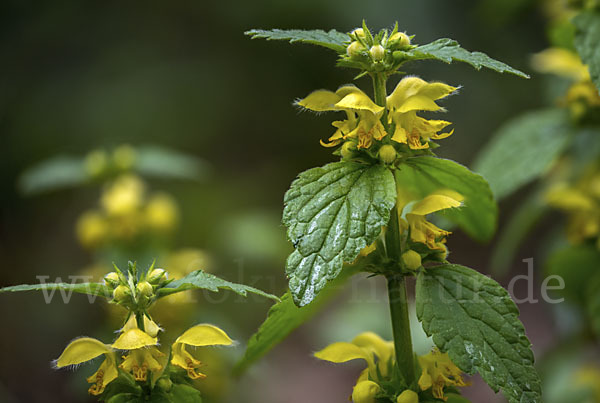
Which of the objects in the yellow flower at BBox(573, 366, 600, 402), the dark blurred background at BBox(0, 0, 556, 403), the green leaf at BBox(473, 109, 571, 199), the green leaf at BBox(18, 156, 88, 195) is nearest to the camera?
the green leaf at BBox(473, 109, 571, 199)

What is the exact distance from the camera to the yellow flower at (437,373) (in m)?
0.85

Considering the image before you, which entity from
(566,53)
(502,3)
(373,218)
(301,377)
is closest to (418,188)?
(373,218)

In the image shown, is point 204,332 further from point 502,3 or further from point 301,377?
point 301,377

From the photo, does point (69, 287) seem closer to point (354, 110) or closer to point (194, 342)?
point (194, 342)

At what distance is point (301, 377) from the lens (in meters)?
2.83

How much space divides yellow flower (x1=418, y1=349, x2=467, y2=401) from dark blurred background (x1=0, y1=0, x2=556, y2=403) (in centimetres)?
158

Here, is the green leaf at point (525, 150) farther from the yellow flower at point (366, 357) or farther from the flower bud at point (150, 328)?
the flower bud at point (150, 328)

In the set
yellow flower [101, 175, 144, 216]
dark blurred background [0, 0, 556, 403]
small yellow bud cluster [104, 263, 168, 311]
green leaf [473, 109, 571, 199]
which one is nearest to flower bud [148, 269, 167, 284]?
small yellow bud cluster [104, 263, 168, 311]

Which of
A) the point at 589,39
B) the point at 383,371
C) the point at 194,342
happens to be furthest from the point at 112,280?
the point at 589,39

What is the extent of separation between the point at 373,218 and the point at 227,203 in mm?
2547

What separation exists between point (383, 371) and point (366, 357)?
→ 53 mm

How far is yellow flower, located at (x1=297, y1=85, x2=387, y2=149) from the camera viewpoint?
2.60 ft

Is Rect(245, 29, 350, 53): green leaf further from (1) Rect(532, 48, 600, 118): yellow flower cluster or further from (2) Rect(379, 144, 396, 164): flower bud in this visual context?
(1) Rect(532, 48, 600, 118): yellow flower cluster

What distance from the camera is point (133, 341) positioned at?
0.78 metres
